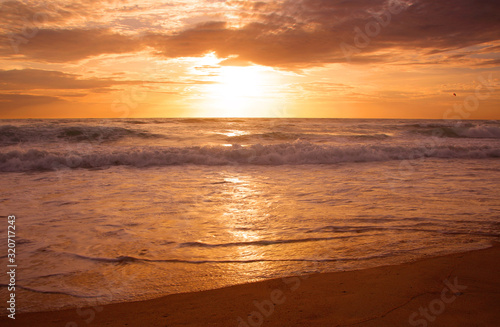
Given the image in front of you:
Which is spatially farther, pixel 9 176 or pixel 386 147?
pixel 386 147

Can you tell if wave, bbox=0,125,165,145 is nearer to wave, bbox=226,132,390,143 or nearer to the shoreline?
wave, bbox=226,132,390,143

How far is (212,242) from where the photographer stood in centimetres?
443

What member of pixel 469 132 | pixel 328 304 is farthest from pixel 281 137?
pixel 328 304

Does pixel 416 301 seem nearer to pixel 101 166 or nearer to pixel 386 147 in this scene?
pixel 101 166

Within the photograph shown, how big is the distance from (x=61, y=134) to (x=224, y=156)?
13144 mm

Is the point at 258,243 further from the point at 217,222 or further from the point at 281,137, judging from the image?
the point at 281,137

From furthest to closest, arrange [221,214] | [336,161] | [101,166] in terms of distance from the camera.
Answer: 1. [336,161]
2. [101,166]
3. [221,214]

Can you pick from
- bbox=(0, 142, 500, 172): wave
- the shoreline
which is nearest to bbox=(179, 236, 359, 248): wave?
the shoreline

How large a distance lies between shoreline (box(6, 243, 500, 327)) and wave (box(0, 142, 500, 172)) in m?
9.89

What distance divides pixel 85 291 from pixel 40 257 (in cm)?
126

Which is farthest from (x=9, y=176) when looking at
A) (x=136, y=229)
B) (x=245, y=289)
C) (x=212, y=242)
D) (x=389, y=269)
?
(x=389, y=269)

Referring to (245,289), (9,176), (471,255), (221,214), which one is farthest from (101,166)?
(471,255)

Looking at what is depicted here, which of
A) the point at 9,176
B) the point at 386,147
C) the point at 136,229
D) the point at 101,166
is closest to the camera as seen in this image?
the point at 136,229

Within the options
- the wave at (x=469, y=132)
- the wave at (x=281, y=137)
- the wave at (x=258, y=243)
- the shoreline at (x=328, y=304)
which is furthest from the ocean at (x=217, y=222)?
the wave at (x=469, y=132)
